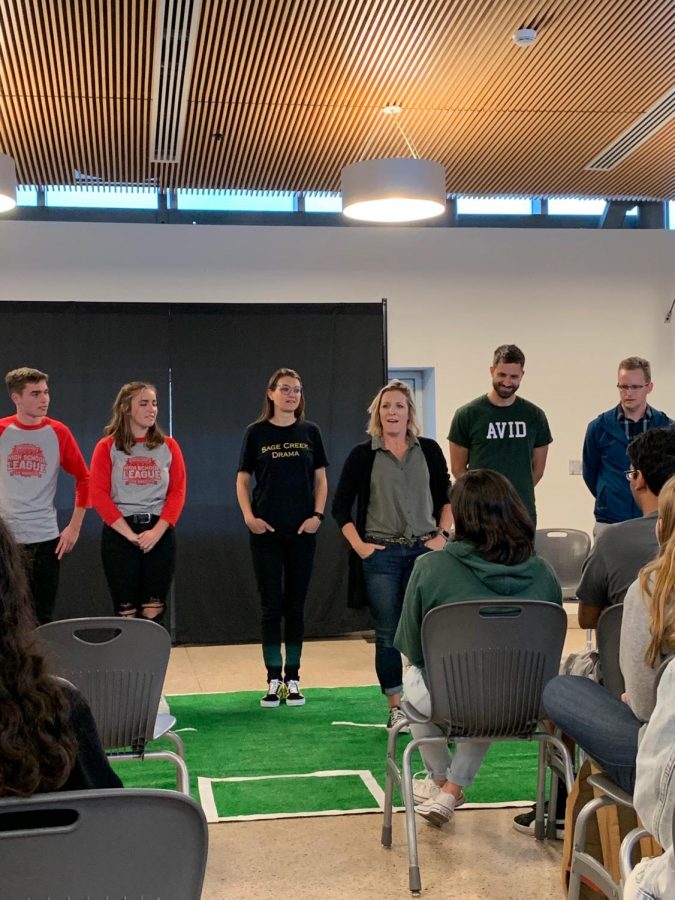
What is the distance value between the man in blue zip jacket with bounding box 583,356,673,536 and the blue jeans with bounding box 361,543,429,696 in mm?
1142

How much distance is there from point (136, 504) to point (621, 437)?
93.8 inches

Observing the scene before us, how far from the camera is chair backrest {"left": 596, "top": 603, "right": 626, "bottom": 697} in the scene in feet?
8.57

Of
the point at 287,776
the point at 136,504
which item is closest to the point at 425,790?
the point at 287,776

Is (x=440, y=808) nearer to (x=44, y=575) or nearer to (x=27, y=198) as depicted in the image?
(x=44, y=575)

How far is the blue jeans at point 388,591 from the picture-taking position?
4512 millimetres

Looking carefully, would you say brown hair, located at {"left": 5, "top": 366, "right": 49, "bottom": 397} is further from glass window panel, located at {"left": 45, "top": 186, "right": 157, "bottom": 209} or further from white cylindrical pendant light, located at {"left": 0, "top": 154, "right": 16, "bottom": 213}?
glass window panel, located at {"left": 45, "top": 186, "right": 157, "bottom": 209}

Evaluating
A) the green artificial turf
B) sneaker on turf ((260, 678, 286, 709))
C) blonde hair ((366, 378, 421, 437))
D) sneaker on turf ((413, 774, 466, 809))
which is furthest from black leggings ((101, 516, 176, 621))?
sneaker on turf ((413, 774, 466, 809))

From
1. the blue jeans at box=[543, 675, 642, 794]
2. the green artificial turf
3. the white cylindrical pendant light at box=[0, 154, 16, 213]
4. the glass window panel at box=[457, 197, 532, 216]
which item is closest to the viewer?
the blue jeans at box=[543, 675, 642, 794]

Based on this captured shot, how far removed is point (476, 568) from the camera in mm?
3088

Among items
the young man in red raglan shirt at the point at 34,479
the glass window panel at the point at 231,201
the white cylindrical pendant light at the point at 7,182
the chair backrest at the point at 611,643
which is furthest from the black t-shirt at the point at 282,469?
the glass window panel at the point at 231,201

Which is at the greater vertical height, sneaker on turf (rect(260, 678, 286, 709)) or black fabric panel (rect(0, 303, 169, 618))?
black fabric panel (rect(0, 303, 169, 618))

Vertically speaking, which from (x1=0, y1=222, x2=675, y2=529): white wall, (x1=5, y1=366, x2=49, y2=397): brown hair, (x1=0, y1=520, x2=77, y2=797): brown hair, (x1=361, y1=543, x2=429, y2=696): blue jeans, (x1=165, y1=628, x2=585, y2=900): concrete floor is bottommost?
(x1=165, y1=628, x2=585, y2=900): concrete floor

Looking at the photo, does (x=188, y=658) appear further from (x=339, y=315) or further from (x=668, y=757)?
(x=668, y=757)

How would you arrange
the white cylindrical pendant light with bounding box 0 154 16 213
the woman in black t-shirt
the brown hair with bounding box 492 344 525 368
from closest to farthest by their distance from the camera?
the brown hair with bounding box 492 344 525 368
the woman in black t-shirt
the white cylindrical pendant light with bounding box 0 154 16 213
